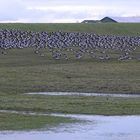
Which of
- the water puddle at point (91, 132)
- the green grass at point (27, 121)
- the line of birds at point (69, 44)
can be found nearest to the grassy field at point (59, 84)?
the green grass at point (27, 121)

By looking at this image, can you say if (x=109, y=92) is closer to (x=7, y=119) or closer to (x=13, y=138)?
(x=7, y=119)

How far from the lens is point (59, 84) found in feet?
149

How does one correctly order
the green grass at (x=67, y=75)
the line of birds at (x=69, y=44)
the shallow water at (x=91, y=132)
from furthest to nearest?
1. the line of birds at (x=69, y=44)
2. the green grass at (x=67, y=75)
3. the shallow water at (x=91, y=132)

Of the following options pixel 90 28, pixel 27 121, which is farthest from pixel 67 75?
pixel 90 28

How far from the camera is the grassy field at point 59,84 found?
31141 millimetres

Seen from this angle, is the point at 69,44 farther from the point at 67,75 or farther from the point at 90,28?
the point at 67,75

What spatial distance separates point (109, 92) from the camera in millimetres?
41875

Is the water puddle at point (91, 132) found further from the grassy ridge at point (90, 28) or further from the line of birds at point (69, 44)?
the grassy ridge at point (90, 28)

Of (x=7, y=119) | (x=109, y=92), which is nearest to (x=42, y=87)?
(x=109, y=92)

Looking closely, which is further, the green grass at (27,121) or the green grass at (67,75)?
the green grass at (67,75)

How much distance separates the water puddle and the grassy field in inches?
51.9

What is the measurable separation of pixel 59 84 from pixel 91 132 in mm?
20896

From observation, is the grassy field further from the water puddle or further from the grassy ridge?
the grassy ridge

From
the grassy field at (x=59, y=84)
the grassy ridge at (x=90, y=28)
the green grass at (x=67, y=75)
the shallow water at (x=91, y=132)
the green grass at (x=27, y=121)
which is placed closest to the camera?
the shallow water at (x=91, y=132)
